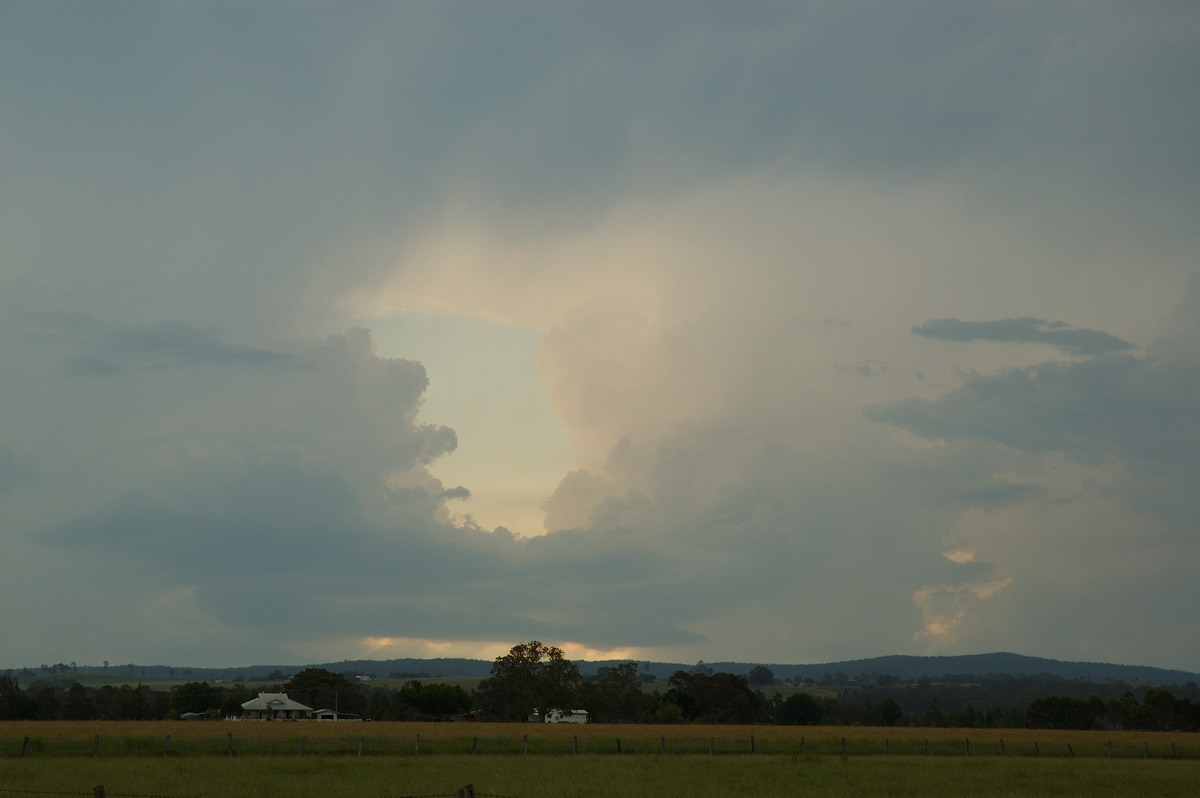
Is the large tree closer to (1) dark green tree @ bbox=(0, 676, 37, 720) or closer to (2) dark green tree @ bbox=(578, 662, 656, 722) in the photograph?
(2) dark green tree @ bbox=(578, 662, 656, 722)

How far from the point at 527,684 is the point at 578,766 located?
262ft

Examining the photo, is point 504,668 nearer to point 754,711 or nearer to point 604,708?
point 604,708

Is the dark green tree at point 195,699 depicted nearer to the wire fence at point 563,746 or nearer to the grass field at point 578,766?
the grass field at point 578,766

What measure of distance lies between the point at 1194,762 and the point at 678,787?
117ft

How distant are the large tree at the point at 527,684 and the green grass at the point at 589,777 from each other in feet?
238

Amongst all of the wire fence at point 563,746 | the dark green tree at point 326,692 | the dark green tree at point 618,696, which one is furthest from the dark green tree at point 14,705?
the wire fence at point 563,746

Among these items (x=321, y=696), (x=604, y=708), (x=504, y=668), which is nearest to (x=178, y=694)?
(x=321, y=696)

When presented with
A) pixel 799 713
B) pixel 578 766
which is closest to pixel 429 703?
pixel 799 713

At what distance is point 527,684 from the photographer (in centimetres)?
12400

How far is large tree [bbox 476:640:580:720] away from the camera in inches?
4836

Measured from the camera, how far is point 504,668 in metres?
127

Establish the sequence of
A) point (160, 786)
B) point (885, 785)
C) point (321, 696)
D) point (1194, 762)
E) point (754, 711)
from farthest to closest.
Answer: point (321, 696), point (754, 711), point (1194, 762), point (885, 785), point (160, 786)

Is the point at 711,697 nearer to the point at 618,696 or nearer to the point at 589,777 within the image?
the point at 618,696

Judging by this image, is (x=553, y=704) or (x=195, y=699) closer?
(x=553, y=704)
